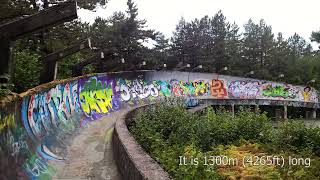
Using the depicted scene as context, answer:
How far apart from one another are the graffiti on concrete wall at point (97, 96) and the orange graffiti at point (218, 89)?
18891 mm

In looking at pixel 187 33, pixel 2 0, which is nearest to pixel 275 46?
pixel 187 33

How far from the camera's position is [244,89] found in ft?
146

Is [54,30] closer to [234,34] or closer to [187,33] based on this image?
[187,33]

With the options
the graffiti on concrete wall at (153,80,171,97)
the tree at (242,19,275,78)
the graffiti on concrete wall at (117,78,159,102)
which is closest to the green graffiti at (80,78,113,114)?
the graffiti on concrete wall at (117,78,159,102)

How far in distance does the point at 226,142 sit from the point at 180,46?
4684cm

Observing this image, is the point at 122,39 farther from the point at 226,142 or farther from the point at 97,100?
the point at 226,142

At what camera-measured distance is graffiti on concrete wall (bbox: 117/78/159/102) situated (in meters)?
26.2

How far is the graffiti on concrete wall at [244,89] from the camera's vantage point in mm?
43688

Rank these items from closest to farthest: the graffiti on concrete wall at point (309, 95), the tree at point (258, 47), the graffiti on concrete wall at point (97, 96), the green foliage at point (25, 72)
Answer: the green foliage at point (25, 72), the graffiti on concrete wall at point (97, 96), the graffiti on concrete wall at point (309, 95), the tree at point (258, 47)

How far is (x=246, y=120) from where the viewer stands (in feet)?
40.4

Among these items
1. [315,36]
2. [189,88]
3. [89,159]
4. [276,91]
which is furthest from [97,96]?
[315,36]

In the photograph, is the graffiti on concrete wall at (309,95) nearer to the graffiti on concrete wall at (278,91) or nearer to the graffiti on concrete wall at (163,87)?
the graffiti on concrete wall at (278,91)

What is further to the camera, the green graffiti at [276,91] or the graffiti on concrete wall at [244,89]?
the green graffiti at [276,91]

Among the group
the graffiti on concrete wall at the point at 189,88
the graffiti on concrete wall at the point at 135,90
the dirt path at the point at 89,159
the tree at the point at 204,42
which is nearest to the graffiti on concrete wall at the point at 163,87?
the graffiti on concrete wall at the point at 135,90
